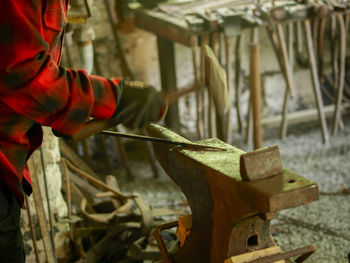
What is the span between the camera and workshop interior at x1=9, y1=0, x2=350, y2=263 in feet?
5.85

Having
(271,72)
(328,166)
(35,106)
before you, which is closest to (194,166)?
(35,106)

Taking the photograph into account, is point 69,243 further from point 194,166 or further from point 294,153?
point 294,153

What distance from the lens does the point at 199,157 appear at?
190 centimetres

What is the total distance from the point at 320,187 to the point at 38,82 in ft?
9.99

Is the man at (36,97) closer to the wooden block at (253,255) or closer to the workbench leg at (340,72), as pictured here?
the wooden block at (253,255)

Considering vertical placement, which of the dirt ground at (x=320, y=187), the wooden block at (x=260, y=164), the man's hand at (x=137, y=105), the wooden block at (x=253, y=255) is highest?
the man's hand at (x=137, y=105)

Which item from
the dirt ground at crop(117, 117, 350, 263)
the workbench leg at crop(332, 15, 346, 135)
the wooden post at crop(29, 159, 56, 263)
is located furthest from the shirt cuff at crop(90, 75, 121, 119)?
the workbench leg at crop(332, 15, 346, 135)

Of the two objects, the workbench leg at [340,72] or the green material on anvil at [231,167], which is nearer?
the green material on anvil at [231,167]

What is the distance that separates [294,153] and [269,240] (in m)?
2.92

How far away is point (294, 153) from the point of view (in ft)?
15.3

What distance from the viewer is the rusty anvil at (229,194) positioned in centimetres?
158

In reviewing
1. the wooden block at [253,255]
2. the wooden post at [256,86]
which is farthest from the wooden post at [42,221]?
the wooden post at [256,86]

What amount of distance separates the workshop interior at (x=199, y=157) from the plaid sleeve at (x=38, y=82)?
96mm

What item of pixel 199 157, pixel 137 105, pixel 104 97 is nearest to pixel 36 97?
pixel 104 97
